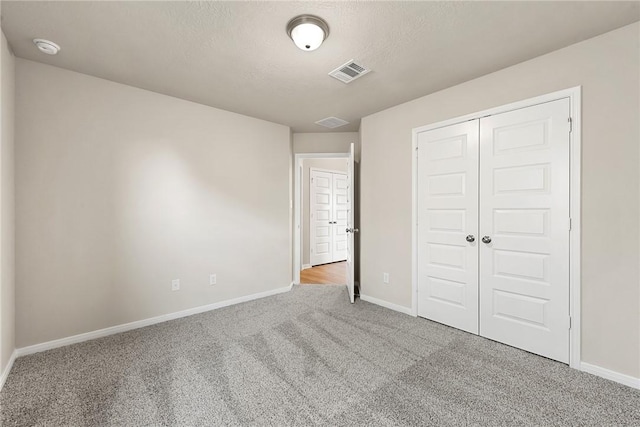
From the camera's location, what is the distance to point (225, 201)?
3.46 meters

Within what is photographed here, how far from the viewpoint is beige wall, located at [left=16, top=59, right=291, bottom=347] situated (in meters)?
2.29

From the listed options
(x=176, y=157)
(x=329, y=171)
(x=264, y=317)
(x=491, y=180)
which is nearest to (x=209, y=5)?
(x=176, y=157)

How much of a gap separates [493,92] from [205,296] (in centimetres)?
379

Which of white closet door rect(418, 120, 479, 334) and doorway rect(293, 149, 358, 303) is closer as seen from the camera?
white closet door rect(418, 120, 479, 334)

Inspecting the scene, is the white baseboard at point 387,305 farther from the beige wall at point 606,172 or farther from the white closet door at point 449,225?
the beige wall at point 606,172

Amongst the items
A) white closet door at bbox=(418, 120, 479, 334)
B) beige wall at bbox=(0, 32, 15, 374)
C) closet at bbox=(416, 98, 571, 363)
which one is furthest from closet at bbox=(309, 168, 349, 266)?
beige wall at bbox=(0, 32, 15, 374)

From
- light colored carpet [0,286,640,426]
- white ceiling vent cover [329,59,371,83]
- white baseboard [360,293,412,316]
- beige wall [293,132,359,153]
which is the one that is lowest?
light colored carpet [0,286,640,426]

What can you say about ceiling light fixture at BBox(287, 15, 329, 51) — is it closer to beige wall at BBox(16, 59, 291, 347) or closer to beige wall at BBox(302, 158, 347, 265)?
beige wall at BBox(16, 59, 291, 347)

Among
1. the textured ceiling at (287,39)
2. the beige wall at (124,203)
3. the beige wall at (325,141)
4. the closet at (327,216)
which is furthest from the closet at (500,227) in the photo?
the closet at (327,216)

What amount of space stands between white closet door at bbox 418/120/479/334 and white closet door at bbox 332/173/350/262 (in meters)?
3.45

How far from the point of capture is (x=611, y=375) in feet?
6.27

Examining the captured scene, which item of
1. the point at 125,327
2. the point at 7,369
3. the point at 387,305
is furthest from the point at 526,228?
the point at 7,369

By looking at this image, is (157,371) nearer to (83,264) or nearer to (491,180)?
(83,264)

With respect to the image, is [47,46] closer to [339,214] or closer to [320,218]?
[320,218]
